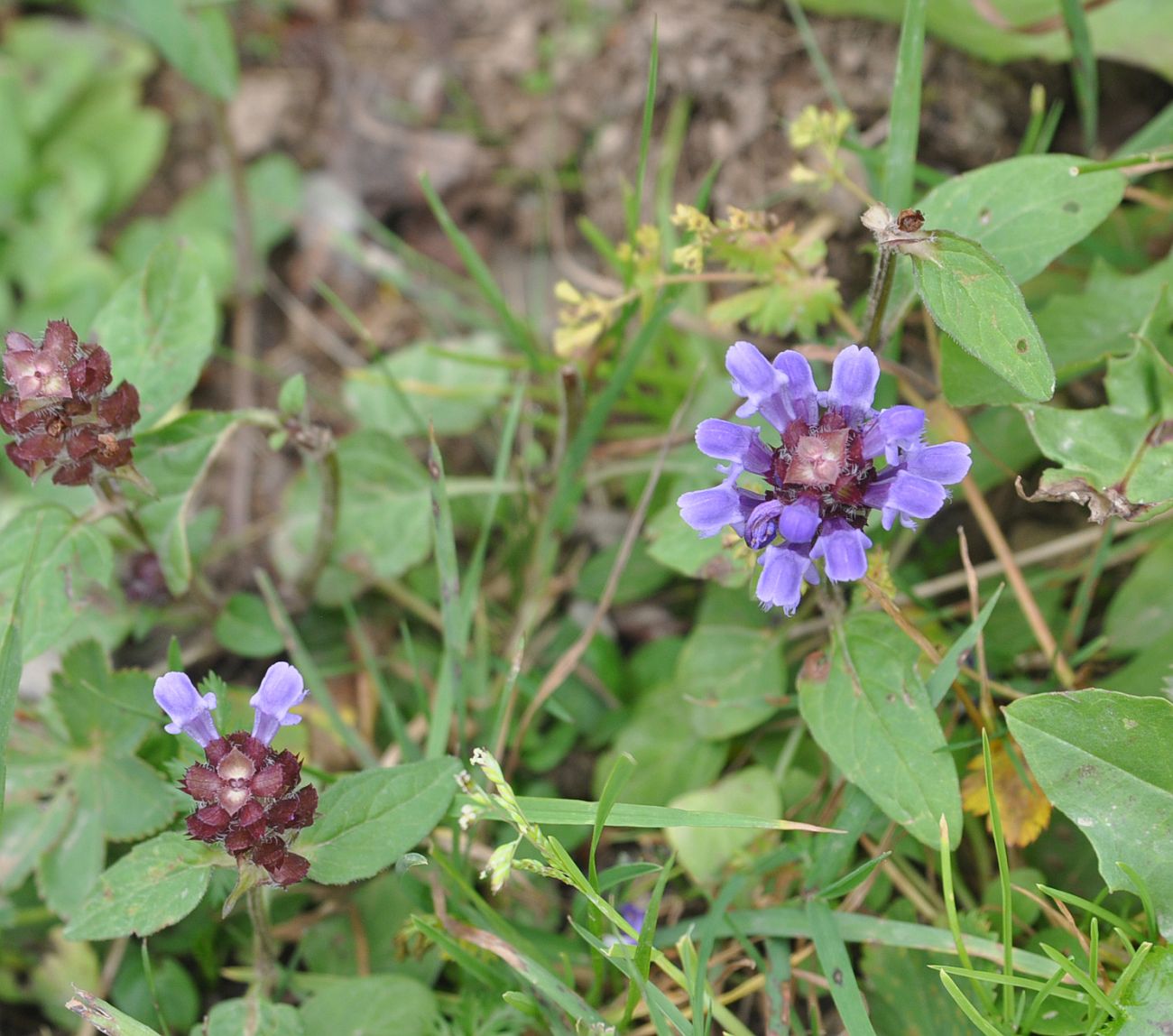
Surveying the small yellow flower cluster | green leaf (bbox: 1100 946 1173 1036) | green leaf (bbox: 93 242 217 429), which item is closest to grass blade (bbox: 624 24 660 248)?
the small yellow flower cluster

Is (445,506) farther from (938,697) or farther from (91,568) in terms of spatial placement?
(938,697)

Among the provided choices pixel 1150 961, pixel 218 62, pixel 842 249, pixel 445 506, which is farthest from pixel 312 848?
pixel 218 62

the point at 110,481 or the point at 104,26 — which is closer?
the point at 110,481

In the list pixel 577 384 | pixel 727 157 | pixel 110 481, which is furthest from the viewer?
pixel 727 157

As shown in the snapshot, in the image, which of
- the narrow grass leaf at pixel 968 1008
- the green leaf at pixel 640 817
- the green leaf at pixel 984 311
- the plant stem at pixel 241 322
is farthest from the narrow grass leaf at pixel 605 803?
the plant stem at pixel 241 322

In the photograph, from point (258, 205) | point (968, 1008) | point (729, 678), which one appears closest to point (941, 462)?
point (968, 1008)

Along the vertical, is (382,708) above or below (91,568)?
below
